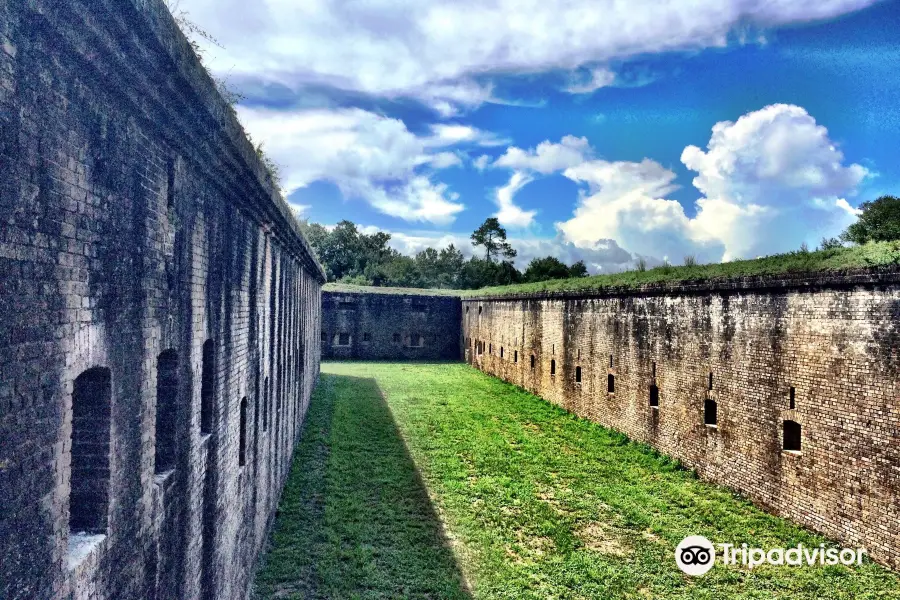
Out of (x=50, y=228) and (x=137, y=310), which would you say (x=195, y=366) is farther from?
(x=50, y=228)

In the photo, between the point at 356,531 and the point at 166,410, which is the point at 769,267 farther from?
the point at 166,410

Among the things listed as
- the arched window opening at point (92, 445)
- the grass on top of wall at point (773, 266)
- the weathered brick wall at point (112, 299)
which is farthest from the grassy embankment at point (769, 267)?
the arched window opening at point (92, 445)

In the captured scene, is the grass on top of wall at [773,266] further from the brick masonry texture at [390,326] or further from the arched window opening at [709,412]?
the brick masonry texture at [390,326]

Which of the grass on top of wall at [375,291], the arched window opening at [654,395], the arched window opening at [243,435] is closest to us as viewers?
the arched window opening at [243,435]

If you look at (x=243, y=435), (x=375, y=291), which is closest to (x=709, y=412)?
(x=243, y=435)

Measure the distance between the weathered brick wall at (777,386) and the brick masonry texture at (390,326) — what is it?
17.7 meters

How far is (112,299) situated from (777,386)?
9615 millimetres

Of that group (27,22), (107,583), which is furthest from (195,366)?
(27,22)

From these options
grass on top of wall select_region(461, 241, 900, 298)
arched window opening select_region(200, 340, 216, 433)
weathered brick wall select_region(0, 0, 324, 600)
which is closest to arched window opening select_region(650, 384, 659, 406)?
grass on top of wall select_region(461, 241, 900, 298)

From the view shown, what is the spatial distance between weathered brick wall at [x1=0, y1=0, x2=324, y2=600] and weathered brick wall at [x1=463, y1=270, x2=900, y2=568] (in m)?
8.10

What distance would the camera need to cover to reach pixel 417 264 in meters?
66.1

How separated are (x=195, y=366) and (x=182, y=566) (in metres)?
1.35

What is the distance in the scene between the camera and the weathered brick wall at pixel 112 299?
193 centimetres

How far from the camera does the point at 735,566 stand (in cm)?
748
